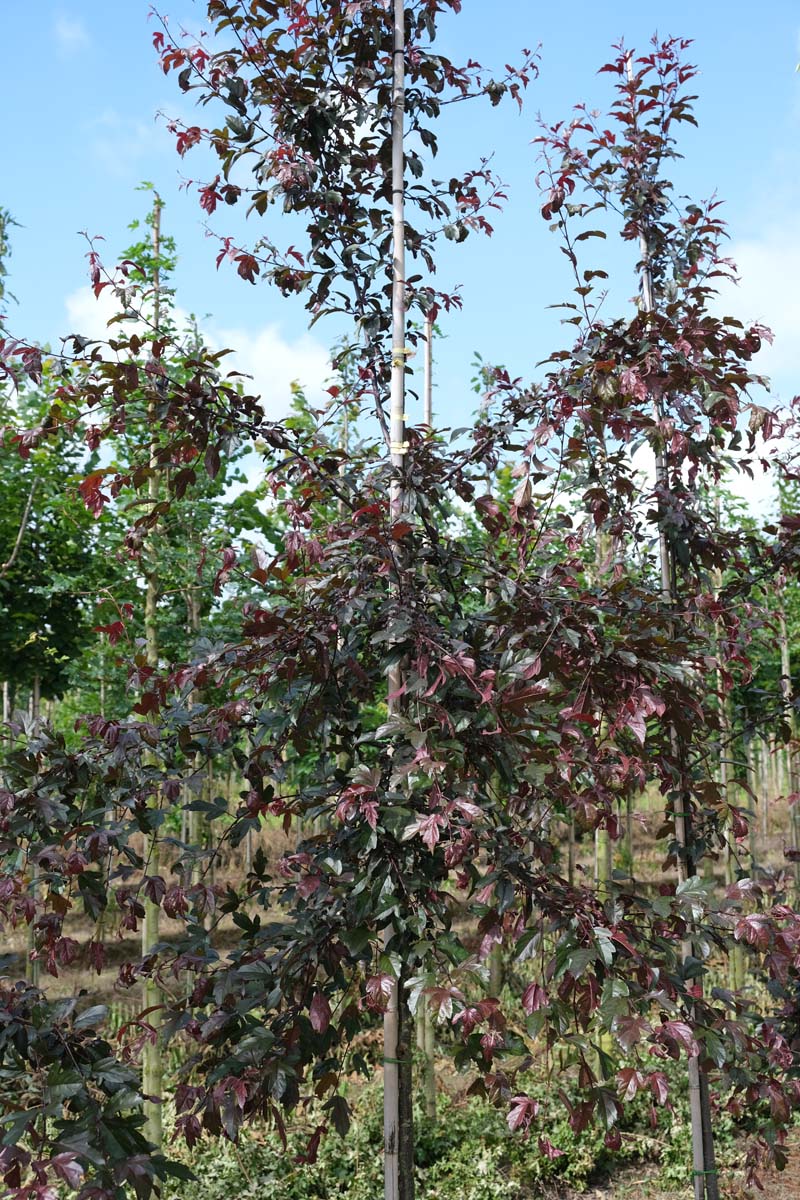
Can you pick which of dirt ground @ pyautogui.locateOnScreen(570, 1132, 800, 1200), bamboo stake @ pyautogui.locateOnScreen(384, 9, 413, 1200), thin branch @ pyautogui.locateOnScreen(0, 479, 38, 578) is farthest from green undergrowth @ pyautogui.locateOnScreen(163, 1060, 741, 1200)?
thin branch @ pyautogui.locateOnScreen(0, 479, 38, 578)

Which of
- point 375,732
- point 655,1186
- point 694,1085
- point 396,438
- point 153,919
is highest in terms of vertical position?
point 396,438

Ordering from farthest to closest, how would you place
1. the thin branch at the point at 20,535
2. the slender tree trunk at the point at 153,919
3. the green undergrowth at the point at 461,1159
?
the thin branch at the point at 20,535, the green undergrowth at the point at 461,1159, the slender tree trunk at the point at 153,919

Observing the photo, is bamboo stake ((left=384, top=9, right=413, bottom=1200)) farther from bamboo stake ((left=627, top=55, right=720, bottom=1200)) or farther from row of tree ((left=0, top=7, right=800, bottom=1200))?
bamboo stake ((left=627, top=55, right=720, bottom=1200))

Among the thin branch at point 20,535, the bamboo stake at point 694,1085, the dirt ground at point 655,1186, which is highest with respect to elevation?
the thin branch at point 20,535

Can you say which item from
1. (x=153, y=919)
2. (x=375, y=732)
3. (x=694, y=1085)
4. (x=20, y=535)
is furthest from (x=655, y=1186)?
(x=20, y=535)

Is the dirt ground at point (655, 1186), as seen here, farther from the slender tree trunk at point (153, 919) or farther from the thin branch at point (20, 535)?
the thin branch at point (20, 535)

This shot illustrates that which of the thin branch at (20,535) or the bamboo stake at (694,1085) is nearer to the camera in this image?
the bamboo stake at (694,1085)

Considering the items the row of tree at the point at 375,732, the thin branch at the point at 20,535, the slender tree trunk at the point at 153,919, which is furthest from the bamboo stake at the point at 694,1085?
the thin branch at the point at 20,535

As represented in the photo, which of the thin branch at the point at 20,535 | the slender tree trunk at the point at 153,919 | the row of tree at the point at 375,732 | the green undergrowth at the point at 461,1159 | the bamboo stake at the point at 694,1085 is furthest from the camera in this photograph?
the thin branch at the point at 20,535

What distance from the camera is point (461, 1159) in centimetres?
546

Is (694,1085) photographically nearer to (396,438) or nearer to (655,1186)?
(396,438)

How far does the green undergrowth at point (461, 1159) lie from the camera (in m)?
5.18

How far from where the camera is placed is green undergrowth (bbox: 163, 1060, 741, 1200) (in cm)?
518

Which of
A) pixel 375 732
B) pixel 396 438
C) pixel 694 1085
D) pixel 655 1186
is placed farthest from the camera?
pixel 655 1186
